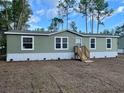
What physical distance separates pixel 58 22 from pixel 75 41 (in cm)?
2907

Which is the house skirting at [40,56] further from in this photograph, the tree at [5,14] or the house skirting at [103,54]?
the tree at [5,14]

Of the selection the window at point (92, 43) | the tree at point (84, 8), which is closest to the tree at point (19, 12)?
the tree at point (84, 8)

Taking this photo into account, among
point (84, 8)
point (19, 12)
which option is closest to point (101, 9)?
point (84, 8)

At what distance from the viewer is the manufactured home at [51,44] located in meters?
18.1

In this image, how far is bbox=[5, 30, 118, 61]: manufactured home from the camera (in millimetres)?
18062

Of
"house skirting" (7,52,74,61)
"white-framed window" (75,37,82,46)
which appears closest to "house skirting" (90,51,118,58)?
"white-framed window" (75,37,82,46)

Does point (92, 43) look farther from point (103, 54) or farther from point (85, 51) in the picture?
point (85, 51)

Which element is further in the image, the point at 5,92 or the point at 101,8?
the point at 101,8

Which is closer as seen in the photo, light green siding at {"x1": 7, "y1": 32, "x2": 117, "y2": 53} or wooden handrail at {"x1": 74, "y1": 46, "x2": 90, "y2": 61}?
light green siding at {"x1": 7, "y1": 32, "x2": 117, "y2": 53}

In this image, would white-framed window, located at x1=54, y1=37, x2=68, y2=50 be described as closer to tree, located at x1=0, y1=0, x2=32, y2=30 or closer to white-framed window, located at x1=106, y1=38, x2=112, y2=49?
white-framed window, located at x1=106, y1=38, x2=112, y2=49

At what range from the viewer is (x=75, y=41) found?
67.7 feet

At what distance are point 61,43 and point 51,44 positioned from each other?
107 cm

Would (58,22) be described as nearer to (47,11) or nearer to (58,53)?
(47,11)

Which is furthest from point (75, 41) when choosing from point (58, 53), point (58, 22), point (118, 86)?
point (58, 22)
